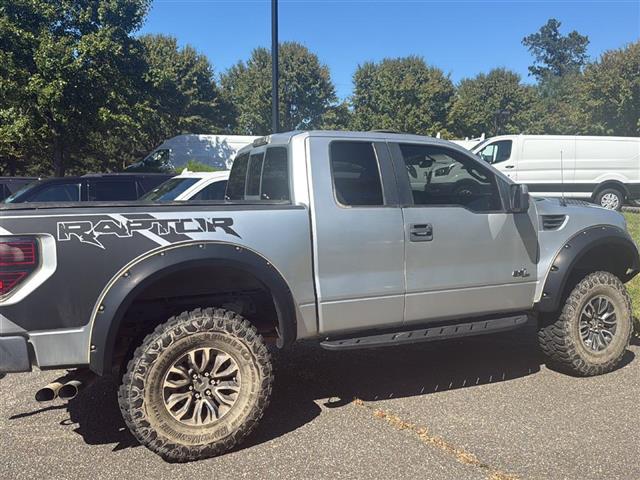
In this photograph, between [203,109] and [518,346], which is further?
[203,109]

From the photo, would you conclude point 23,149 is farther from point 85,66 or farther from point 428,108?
point 428,108

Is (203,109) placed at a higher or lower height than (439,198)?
higher

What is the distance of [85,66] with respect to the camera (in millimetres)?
16734

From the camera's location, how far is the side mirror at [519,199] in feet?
14.2

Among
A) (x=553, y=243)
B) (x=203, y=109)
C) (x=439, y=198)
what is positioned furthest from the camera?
(x=203, y=109)

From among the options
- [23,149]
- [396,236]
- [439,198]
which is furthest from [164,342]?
[23,149]

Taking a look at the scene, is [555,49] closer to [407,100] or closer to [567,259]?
[407,100]

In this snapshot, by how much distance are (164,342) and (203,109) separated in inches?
1580

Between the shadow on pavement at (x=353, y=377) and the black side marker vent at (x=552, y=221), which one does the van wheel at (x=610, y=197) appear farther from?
the black side marker vent at (x=552, y=221)

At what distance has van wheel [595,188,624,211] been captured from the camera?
15.4 meters

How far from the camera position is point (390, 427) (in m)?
3.86

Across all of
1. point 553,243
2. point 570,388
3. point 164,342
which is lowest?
point 570,388

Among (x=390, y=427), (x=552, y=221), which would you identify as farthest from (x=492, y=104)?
(x=390, y=427)

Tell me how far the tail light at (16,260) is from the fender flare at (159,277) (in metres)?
0.41
